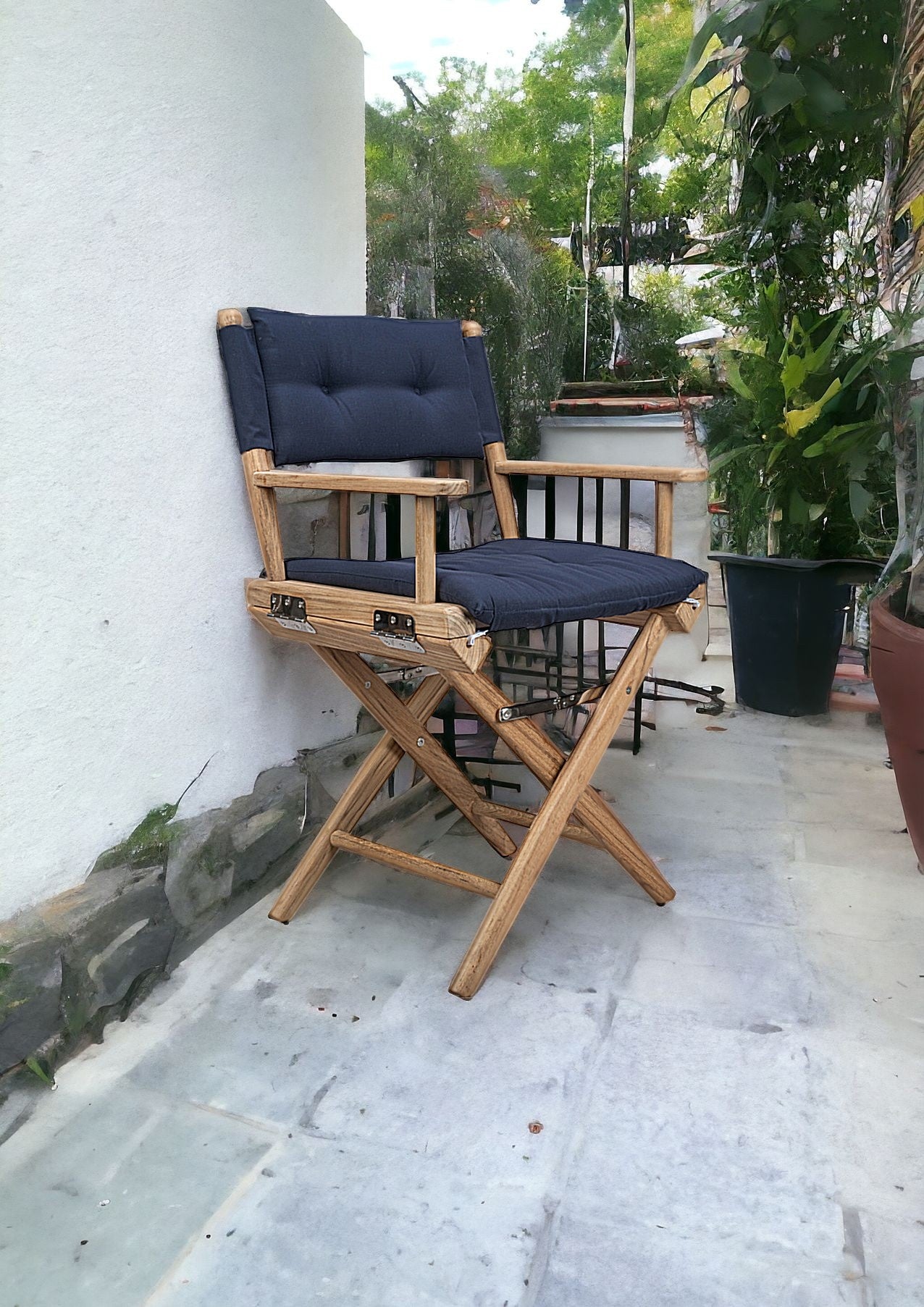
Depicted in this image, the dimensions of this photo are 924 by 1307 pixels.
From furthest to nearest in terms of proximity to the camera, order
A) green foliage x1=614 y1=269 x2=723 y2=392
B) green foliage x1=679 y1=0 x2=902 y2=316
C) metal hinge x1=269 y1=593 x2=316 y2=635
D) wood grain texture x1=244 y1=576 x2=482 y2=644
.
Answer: green foliage x1=614 y1=269 x2=723 y2=392
green foliage x1=679 y1=0 x2=902 y2=316
metal hinge x1=269 y1=593 x2=316 y2=635
wood grain texture x1=244 y1=576 x2=482 y2=644

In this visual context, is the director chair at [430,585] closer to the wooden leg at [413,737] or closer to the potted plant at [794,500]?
the wooden leg at [413,737]

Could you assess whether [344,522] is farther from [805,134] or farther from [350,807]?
[805,134]

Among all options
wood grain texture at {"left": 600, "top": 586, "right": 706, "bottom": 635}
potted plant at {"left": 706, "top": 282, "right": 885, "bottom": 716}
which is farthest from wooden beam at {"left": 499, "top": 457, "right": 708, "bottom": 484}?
potted plant at {"left": 706, "top": 282, "right": 885, "bottom": 716}

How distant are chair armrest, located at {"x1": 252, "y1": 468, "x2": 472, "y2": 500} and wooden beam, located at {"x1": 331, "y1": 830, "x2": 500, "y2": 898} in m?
0.67

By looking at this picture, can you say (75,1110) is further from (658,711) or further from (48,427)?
(658,711)

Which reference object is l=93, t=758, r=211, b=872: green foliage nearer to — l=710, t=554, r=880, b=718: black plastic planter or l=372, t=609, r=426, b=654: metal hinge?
l=372, t=609, r=426, b=654: metal hinge

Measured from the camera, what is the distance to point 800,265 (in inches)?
129

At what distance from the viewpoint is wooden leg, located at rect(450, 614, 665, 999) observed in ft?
5.26

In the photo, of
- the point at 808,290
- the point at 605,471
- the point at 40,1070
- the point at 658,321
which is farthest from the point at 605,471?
the point at 658,321

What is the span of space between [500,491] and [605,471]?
0.96 ft

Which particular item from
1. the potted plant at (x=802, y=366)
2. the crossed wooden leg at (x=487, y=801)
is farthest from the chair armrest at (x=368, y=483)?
the potted plant at (x=802, y=366)

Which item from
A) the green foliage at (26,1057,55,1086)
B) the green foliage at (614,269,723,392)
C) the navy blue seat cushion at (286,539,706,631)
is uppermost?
the green foliage at (614,269,723,392)

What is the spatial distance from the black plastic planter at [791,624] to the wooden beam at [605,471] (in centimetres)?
118

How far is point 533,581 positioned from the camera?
62.8 inches
